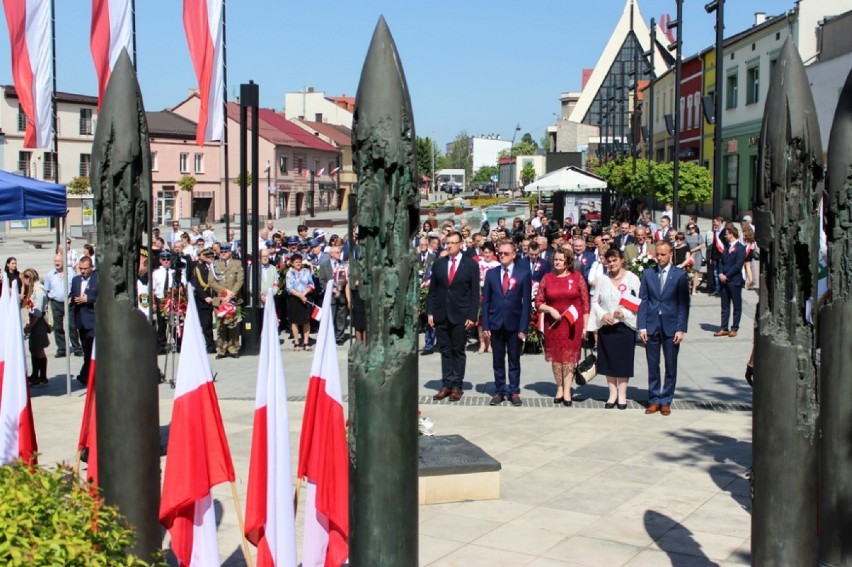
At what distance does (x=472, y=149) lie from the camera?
151 meters

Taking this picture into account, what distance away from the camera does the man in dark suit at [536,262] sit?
16.5 meters

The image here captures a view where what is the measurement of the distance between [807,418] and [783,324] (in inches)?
19.1

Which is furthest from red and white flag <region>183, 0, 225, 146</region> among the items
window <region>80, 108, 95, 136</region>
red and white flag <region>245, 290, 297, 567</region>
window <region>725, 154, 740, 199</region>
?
window <region>80, 108, 95, 136</region>

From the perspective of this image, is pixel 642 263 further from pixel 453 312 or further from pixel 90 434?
pixel 90 434

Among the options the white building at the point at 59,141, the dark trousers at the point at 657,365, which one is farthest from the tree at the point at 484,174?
the dark trousers at the point at 657,365

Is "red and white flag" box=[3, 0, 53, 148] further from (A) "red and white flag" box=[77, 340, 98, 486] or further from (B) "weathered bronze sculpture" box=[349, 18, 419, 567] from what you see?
(B) "weathered bronze sculpture" box=[349, 18, 419, 567]

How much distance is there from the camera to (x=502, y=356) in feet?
40.3

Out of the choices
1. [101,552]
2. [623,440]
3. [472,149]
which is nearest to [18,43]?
[623,440]

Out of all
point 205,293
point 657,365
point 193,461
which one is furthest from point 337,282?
point 193,461

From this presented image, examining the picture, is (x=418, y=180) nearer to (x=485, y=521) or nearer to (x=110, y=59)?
(x=485, y=521)

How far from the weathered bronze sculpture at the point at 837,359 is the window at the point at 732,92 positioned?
41970 millimetres

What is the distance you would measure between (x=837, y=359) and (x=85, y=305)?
10.6 m

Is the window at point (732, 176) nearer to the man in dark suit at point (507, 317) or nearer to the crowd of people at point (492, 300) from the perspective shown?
the crowd of people at point (492, 300)

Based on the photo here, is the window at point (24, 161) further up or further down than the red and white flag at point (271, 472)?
further up
